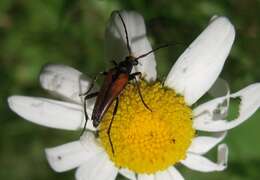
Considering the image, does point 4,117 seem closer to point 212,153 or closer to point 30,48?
point 30,48

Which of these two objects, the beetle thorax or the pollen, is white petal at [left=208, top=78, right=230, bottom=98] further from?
the beetle thorax

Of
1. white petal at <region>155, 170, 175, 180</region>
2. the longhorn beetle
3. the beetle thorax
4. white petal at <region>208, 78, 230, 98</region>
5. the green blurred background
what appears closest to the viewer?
the longhorn beetle

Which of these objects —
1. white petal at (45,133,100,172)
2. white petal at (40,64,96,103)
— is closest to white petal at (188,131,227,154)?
white petal at (45,133,100,172)

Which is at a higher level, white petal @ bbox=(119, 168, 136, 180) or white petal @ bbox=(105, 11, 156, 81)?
white petal @ bbox=(105, 11, 156, 81)

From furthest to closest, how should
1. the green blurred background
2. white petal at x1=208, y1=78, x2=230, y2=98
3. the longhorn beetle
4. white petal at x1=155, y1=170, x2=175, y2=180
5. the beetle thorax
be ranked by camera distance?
the green blurred background < white petal at x1=155, y1=170, x2=175, y2=180 < white petal at x1=208, y1=78, x2=230, y2=98 < the beetle thorax < the longhorn beetle

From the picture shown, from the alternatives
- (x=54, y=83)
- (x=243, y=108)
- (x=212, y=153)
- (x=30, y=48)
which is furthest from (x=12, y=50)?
(x=243, y=108)

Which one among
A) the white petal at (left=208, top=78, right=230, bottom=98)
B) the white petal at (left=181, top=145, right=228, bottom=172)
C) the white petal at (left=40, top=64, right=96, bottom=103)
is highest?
the white petal at (left=208, top=78, right=230, bottom=98)

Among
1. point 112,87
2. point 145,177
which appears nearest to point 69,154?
point 145,177

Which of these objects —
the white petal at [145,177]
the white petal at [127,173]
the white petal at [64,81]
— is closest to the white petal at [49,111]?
the white petal at [64,81]
